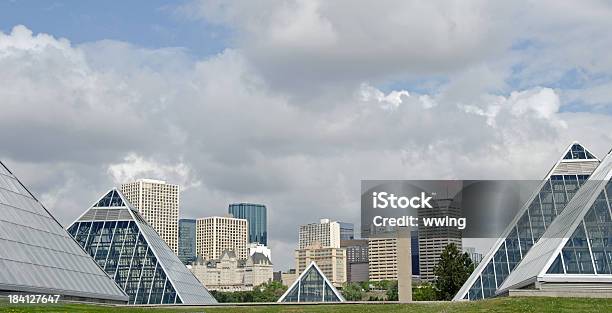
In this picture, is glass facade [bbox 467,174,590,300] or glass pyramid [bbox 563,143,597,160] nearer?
glass facade [bbox 467,174,590,300]

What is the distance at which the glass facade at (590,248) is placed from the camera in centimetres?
4359

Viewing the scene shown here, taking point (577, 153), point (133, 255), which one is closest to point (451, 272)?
point (577, 153)

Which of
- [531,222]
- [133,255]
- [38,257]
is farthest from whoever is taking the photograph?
[133,255]

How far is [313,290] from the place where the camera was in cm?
7588

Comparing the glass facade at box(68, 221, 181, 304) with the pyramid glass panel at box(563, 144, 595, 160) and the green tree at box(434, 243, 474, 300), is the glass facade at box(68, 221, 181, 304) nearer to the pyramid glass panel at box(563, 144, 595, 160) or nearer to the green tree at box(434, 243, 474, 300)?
the green tree at box(434, 243, 474, 300)

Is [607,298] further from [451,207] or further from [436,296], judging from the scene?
[436,296]

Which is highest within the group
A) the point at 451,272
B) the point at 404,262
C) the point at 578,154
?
the point at 578,154

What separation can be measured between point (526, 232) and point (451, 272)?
19.6 m

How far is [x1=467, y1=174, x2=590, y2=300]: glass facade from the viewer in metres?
66.9

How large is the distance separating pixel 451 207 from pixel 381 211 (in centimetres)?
983

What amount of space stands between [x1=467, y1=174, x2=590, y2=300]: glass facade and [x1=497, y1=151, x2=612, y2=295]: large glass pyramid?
1773 centimetres

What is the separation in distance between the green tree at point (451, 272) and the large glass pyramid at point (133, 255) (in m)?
23.7

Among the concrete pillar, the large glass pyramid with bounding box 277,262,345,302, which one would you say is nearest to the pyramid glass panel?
the concrete pillar
